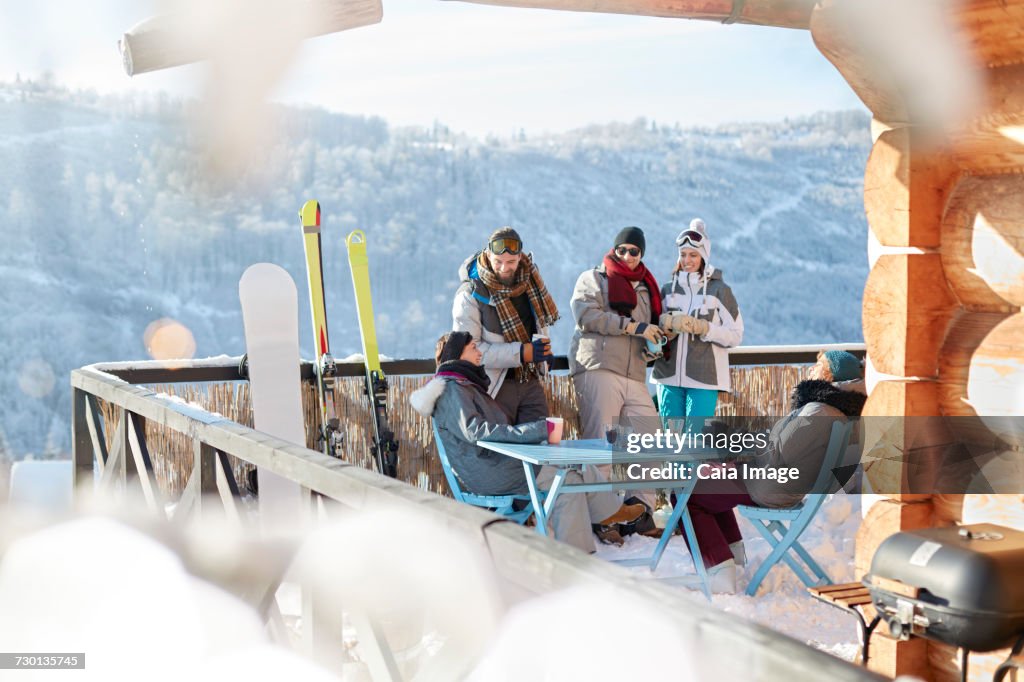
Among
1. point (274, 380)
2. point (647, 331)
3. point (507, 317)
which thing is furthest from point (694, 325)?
point (274, 380)

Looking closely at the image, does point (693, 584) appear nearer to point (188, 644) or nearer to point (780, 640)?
point (188, 644)

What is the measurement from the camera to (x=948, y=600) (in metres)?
2.08

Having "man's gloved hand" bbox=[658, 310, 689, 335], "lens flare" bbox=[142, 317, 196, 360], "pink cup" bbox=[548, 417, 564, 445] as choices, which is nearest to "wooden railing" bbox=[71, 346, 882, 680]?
"pink cup" bbox=[548, 417, 564, 445]

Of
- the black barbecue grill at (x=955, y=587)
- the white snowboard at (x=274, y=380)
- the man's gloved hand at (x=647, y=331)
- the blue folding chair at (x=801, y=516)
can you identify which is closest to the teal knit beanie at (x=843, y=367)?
the blue folding chair at (x=801, y=516)

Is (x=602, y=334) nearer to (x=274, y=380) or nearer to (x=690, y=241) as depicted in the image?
(x=690, y=241)

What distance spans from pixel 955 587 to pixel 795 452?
2.21 m

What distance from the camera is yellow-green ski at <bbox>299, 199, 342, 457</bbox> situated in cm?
565

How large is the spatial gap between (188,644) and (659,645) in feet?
5.79

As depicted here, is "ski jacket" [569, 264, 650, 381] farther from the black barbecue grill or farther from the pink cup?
the black barbecue grill

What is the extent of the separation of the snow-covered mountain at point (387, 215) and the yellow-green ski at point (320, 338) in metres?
27.1

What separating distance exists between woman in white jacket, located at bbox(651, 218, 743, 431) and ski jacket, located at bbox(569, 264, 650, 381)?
13cm

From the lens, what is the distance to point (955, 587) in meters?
2.08

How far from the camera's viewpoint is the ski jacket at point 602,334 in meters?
5.34

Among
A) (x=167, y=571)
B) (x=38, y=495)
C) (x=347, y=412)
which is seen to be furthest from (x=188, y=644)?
(x=38, y=495)
